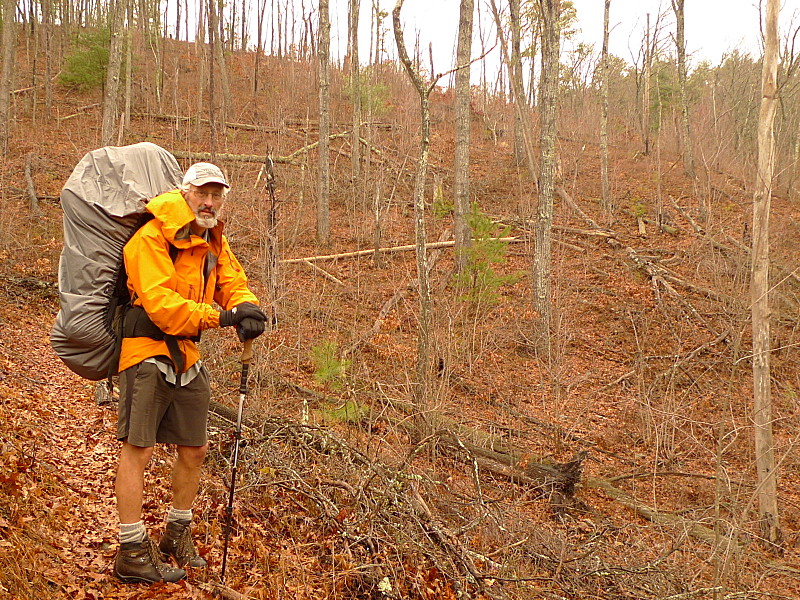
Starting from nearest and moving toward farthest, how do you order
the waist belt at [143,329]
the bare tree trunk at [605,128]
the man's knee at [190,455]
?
the waist belt at [143,329], the man's knee at [190,455], the bare tree trunk at [605,128]

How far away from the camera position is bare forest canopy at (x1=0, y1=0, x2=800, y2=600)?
3.96m

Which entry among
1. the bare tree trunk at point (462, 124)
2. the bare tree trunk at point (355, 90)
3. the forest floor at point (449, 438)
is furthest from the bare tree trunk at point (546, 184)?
Result: the bare tree trunk at point (355, 90)

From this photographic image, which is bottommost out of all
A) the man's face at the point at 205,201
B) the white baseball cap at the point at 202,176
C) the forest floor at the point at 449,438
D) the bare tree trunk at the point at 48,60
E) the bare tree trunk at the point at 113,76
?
the forest floor at the point at 449,438

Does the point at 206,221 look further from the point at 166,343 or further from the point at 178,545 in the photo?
the point at 178,545

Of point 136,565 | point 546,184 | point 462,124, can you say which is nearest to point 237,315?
point 136,565

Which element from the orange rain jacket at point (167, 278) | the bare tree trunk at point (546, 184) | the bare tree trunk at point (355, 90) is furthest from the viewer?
the bare tree trunk at point (355, 90)

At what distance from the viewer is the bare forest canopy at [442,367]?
396 centimetres

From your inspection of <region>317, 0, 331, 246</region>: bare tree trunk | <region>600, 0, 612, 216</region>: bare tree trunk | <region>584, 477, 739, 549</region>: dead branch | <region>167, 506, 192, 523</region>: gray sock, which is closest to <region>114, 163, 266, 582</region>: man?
<region>167, 506, 192, 523</region>: gray sock

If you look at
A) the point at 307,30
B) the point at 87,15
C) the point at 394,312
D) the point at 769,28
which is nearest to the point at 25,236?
the point at 394,312

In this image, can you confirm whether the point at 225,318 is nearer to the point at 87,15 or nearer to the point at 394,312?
the point at 394,312

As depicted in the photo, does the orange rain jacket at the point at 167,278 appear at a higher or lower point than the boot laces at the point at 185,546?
higher

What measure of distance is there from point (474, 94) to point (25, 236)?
24.3 m

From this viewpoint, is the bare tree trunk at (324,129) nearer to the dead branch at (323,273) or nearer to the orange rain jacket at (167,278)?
the dead branch at (323,273)

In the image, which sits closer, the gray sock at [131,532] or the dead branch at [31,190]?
the gray sock at [131,532]
